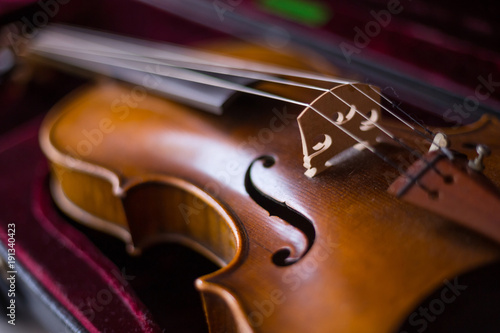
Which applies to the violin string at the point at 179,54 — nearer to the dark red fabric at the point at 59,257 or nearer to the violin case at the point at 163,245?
the violin case at the point at 163,245

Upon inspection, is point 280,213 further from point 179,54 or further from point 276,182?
point 179,54

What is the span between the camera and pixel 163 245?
1053 mm

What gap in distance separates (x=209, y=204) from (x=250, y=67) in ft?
1.28

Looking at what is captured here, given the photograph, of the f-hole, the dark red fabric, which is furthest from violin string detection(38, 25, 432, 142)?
the dark red fabric

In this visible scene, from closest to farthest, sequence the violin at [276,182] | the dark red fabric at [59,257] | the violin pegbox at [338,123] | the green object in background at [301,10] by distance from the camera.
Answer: the violin at [276,182]
the violin pegbox at [338,123]
the dark red fabric at [59,257]
the green object in background at [301,10]

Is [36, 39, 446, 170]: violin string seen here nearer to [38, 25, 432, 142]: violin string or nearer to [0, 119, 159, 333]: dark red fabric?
[38, 25, 432, 142]: violin string

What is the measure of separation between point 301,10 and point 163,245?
35.3 inches

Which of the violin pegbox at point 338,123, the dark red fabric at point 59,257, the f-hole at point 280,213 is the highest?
the violin pegbox at point 338,123

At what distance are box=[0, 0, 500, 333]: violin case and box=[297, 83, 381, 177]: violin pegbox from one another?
284 millimetres

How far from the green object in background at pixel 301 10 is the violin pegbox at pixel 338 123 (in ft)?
2.30

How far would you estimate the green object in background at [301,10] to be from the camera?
139 centimetres

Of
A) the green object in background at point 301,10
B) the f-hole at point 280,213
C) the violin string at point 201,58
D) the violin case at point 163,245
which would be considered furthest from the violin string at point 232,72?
the green object in background at point 301,10

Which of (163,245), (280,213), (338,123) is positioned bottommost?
(163,245)

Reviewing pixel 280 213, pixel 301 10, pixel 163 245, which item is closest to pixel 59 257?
pixel 163 245
